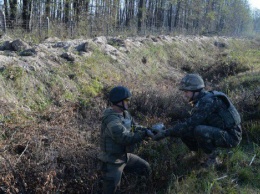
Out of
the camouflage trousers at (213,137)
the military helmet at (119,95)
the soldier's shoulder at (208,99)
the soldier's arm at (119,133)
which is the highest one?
the military helmet at (119,95)

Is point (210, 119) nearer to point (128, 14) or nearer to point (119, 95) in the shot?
point (119, 95)

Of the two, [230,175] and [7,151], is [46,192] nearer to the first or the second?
[7,151]

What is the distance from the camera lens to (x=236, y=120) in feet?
13.4

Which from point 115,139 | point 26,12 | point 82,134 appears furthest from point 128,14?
point 115,139

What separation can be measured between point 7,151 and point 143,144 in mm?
2016

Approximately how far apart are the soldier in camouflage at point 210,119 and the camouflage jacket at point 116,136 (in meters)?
0.60

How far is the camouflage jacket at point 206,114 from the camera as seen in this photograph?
4027mm

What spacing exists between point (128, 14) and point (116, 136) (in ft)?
110

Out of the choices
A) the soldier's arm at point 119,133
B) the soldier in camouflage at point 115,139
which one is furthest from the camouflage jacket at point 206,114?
the soldier's arm at point 119,133

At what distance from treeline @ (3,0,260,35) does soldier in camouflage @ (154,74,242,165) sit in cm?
1216

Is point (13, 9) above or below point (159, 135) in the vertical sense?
above

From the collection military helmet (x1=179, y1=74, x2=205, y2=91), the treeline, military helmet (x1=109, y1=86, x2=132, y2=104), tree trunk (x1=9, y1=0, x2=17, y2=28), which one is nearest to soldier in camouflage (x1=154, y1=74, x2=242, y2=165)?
military helmet (x1=179, y1=74, x2=205, y2=91)

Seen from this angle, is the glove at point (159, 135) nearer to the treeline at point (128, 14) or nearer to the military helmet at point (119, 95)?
the military helmet at point (119, 95)

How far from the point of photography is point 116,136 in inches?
137
